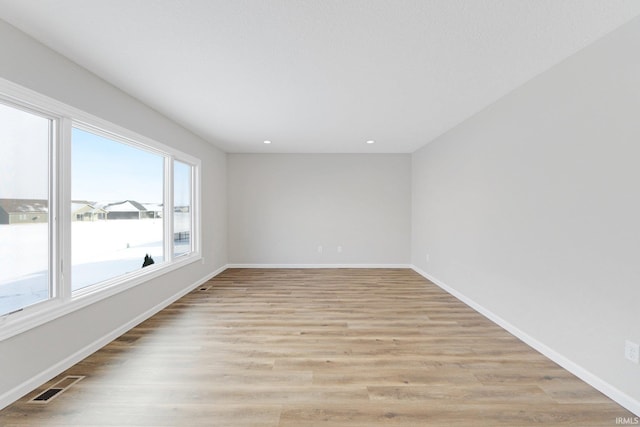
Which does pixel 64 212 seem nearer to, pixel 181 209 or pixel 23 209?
pixel 23 209

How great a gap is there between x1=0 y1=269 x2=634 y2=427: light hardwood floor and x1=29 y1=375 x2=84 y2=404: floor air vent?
52 mm

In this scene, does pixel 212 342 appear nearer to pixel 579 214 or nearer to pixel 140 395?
pixel 140 395

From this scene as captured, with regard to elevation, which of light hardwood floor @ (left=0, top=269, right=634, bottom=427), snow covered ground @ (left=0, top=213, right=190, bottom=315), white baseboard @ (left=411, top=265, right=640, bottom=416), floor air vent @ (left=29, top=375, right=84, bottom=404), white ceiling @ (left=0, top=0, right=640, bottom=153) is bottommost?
light hardwood floor @ (left=0, top=269, right=634, bottom=427)

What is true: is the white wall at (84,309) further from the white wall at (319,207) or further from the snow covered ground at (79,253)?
the white wall at (319,207)

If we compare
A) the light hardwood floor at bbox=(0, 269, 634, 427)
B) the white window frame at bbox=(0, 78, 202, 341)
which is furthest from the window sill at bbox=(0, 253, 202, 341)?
the light hardwood floor at bbox=(0, 269, 634, 427)

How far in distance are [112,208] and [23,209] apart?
2.88 feet

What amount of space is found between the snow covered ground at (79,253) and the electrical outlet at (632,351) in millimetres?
4095

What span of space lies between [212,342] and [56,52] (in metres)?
2.74

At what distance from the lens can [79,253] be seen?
2266 mm

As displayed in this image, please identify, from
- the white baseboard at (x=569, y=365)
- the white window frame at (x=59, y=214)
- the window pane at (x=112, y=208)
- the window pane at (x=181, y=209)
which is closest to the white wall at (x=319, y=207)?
the window pane at (x=181, y=209)

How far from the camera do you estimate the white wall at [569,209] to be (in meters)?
1.67

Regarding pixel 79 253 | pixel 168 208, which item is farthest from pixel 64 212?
pixel 168 208

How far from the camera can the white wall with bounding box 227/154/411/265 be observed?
561 centimetres

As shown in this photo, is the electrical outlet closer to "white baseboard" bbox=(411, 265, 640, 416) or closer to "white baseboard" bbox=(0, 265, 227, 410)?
"white baseboard" bbox=(411, 265, 640, 416)
